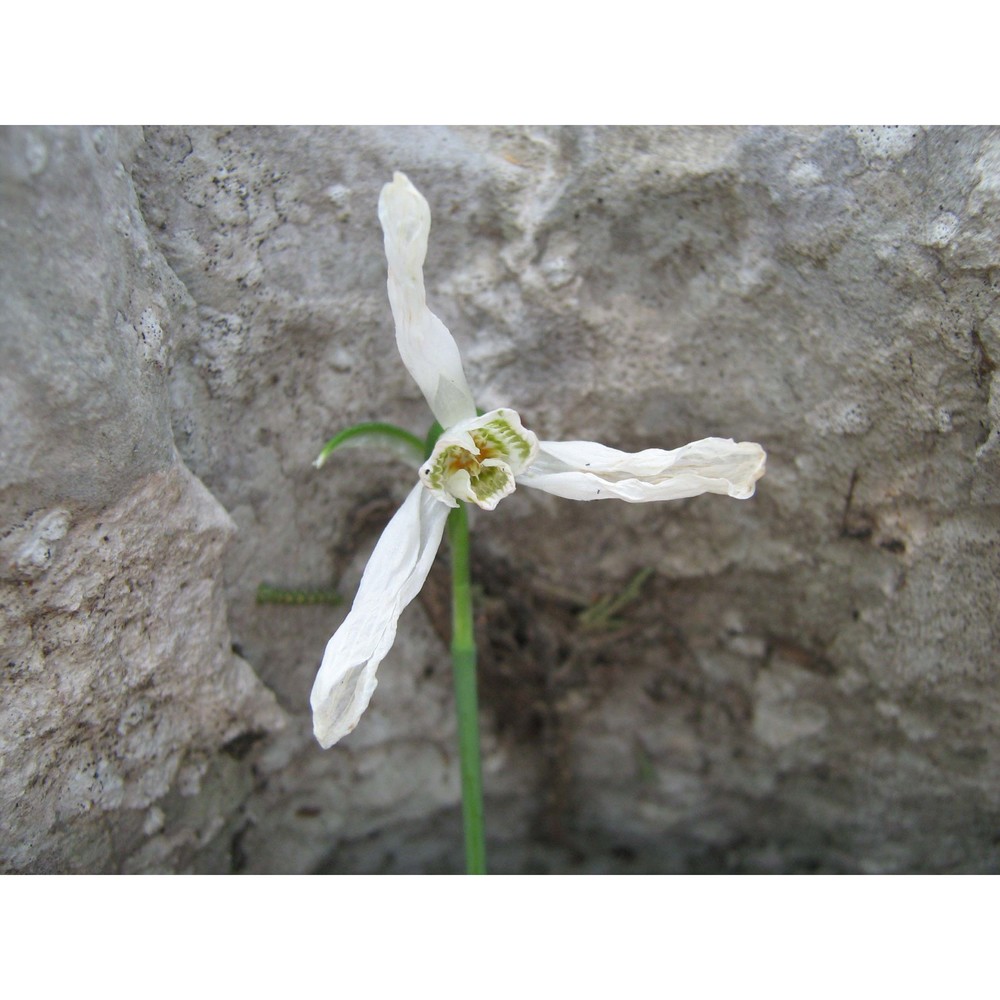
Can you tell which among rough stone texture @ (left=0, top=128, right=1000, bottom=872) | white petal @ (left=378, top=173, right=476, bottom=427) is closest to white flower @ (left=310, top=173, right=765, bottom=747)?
white petal @ (left=378, top=173, right=476, bottom=427)

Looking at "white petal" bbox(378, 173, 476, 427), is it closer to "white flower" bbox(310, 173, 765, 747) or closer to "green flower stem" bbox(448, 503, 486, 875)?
"white flower" bbox(310, 173, 765, 747)

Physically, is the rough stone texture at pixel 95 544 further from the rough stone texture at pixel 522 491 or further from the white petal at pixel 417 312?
the white petal at pixel 417 312

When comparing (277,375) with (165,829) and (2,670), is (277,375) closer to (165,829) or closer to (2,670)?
(2,670)

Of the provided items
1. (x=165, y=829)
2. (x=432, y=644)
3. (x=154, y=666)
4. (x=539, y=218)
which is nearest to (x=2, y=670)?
(x=154, y=666)

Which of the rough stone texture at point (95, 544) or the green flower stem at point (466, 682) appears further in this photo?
the green flower stem at point (466, 682)

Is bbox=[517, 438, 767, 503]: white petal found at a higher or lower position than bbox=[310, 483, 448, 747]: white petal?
higher

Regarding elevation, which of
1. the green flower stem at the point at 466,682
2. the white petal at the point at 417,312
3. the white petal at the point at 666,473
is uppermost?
the white petal at the point at 417,312

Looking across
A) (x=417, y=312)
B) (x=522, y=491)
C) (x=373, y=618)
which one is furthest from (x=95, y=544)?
(x=522, y=491)

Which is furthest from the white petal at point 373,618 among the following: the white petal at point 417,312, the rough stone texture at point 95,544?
the rough stone texture at point 95,544
